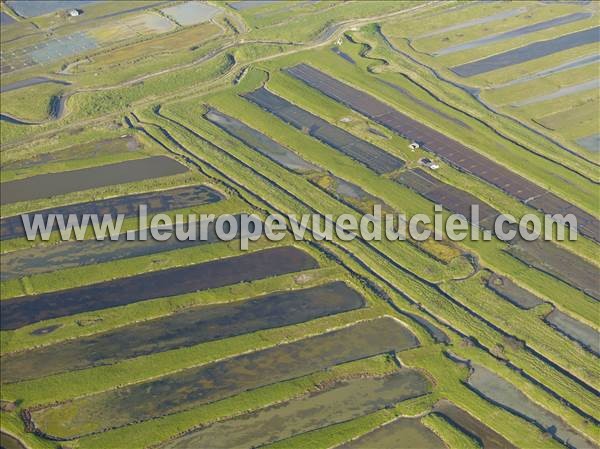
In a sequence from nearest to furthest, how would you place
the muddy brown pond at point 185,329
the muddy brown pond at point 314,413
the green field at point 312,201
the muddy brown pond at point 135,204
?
the muddy brown pond at point 314,413 → the green field at point 312,201 → the muddy brown pond at point 185,329 → the muddy brown pond at point 135,204

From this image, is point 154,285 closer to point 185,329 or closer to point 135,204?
point 185,329

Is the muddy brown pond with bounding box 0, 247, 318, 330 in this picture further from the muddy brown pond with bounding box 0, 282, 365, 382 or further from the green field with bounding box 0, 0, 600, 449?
the muddy brown pond with bounding box 0, 282, 365, 382

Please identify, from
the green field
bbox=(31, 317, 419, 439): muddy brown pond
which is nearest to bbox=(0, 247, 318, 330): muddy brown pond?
the green field

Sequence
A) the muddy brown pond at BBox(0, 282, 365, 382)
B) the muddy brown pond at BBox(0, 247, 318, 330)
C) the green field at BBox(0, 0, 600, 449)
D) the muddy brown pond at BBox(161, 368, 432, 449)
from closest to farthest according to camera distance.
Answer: the muddy brown pond at BBox(161, 368, 432, 449) < the green field at BBox(0, 0, 600, 449) < the muddy brown pond at BBox(0, 282, 365, 382) < the muddy brown pond at BBox(0, 247, 318, 330)

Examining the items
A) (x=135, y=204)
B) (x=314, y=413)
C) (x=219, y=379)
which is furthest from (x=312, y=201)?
(x=314, y=413)

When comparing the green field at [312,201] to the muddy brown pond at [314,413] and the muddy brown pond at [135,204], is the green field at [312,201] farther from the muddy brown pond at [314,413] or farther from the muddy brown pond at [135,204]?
the muddy brown pond at [135,204]

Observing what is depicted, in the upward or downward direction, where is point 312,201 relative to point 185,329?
upward

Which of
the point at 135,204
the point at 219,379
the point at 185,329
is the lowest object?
the point at 219,379

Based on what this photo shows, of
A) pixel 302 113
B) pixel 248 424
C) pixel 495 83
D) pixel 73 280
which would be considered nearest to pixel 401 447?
pixel 248 424

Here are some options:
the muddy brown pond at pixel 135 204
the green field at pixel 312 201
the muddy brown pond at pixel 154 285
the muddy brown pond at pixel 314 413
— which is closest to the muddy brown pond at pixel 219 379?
the green field at pixel 312 201

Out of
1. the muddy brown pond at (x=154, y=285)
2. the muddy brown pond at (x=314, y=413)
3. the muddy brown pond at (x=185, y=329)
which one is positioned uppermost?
the muddy brown pond at (x=154, y=285)

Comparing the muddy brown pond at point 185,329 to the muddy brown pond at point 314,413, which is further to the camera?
the muddy brown pond at point 185,329
